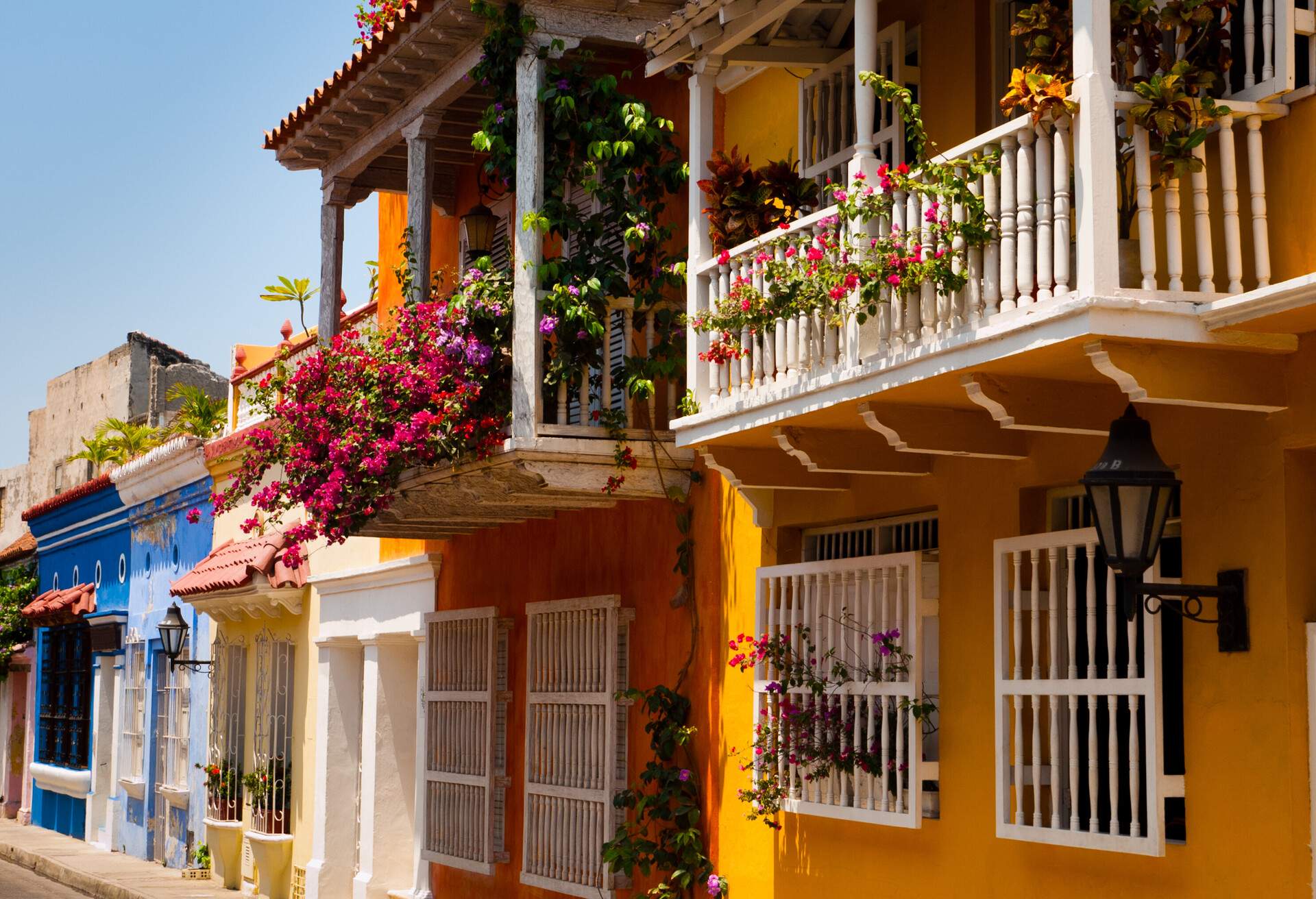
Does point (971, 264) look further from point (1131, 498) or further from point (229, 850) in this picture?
point (229, 850)

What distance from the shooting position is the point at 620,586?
1138 centimetres

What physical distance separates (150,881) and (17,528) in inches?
746

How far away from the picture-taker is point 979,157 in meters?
6.67

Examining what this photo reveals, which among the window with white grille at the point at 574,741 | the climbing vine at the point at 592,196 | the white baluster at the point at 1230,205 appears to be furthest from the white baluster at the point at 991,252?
the window with white grille at the point at 574,741

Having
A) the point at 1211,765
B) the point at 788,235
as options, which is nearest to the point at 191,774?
the point at 788,235

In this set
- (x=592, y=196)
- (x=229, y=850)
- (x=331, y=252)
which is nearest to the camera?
(x=592, y=196)

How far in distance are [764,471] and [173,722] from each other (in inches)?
514

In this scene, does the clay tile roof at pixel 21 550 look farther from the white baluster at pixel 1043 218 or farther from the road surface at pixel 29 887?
the white baluster at pixel 1043 218

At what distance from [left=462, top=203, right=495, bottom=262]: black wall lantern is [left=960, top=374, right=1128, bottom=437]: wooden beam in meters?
5.98

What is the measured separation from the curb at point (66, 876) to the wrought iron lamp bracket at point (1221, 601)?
12.8 meters

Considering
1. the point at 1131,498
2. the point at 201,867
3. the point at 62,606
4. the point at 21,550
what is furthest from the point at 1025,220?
the point at 21,550

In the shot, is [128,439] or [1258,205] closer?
[1258,205]

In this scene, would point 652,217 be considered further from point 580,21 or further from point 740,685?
point 740,685

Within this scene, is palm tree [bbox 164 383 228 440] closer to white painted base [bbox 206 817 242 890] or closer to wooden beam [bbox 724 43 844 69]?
white painted base [bbox 206 817 242 890]
